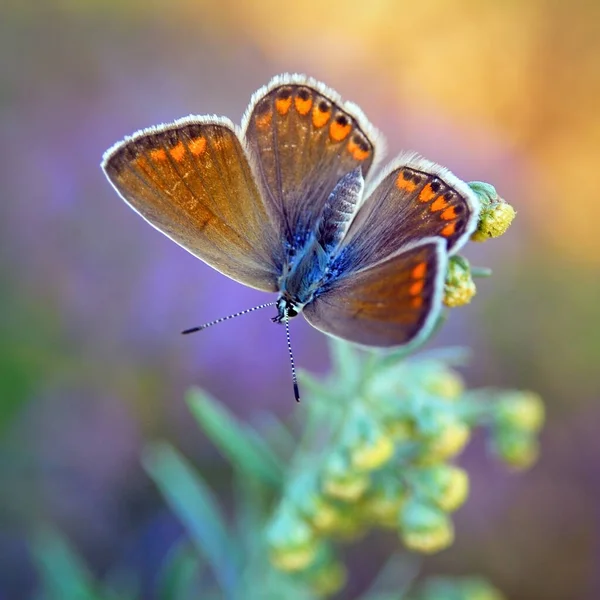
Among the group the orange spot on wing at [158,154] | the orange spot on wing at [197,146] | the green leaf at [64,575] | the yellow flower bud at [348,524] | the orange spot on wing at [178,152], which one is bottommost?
the green leaf at [64,575]

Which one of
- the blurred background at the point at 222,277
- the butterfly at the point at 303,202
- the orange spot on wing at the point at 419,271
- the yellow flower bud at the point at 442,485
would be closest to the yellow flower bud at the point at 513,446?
the yellow flower bud at the point at 442,485

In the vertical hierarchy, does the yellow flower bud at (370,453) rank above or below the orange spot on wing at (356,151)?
below

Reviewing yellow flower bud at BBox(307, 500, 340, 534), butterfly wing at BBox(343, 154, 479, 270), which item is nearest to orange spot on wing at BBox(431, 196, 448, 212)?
butterfly wing at BBox(343, 154, 479, 270)

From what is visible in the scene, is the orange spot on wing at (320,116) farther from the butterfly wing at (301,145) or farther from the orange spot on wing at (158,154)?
the orange spot on wing at (158,154)

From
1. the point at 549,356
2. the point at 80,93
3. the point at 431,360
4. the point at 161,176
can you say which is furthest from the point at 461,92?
the point at 161,176

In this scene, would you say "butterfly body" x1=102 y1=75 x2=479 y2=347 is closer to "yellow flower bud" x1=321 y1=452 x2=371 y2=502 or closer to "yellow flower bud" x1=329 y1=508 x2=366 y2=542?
"yellow flower bud" x1=321 y1=452 x2=371 y2=502

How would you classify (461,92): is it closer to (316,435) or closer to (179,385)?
(179,385)

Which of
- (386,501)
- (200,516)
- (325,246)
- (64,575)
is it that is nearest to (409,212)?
(325,246)

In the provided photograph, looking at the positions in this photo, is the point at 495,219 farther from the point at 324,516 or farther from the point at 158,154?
the point at 324,516
